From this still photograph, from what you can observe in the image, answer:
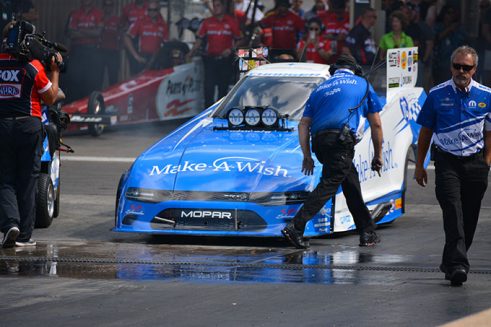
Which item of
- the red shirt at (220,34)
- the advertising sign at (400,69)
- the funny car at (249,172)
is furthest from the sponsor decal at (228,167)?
the red shirt at (220,34)

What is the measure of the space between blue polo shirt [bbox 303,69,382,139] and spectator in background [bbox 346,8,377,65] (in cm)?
1032

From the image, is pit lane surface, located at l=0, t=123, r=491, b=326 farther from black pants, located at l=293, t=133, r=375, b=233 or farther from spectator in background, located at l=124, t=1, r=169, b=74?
spectator in background, located at l=124, t=1, r=169, b=74

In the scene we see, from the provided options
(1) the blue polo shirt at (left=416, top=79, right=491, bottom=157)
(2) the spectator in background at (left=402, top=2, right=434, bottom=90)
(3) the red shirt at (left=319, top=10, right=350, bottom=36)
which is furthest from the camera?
(3) the red shirt at (left=319, top=10, right=350, bottom=36)

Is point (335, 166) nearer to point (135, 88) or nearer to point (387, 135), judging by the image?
point (387, 135)

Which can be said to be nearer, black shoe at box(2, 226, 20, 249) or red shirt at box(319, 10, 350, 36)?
black shoe at box(2, 226, 20, 249)

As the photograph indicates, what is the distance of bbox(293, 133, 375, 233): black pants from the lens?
1059cm

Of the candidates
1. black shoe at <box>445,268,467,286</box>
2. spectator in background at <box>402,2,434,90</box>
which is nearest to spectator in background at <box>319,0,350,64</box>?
spectator in background at <box>402,2,434,90</box>

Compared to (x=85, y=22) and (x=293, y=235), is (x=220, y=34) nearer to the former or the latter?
(x=85, y=22)

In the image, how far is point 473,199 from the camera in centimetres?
909

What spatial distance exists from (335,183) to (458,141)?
6.03ft

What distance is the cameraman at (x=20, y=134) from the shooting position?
35.1 ft

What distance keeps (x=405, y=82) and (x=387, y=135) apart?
1.06 m

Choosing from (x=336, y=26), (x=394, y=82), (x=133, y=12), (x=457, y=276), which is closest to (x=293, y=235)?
(x=457, y=276)

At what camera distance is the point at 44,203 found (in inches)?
471
